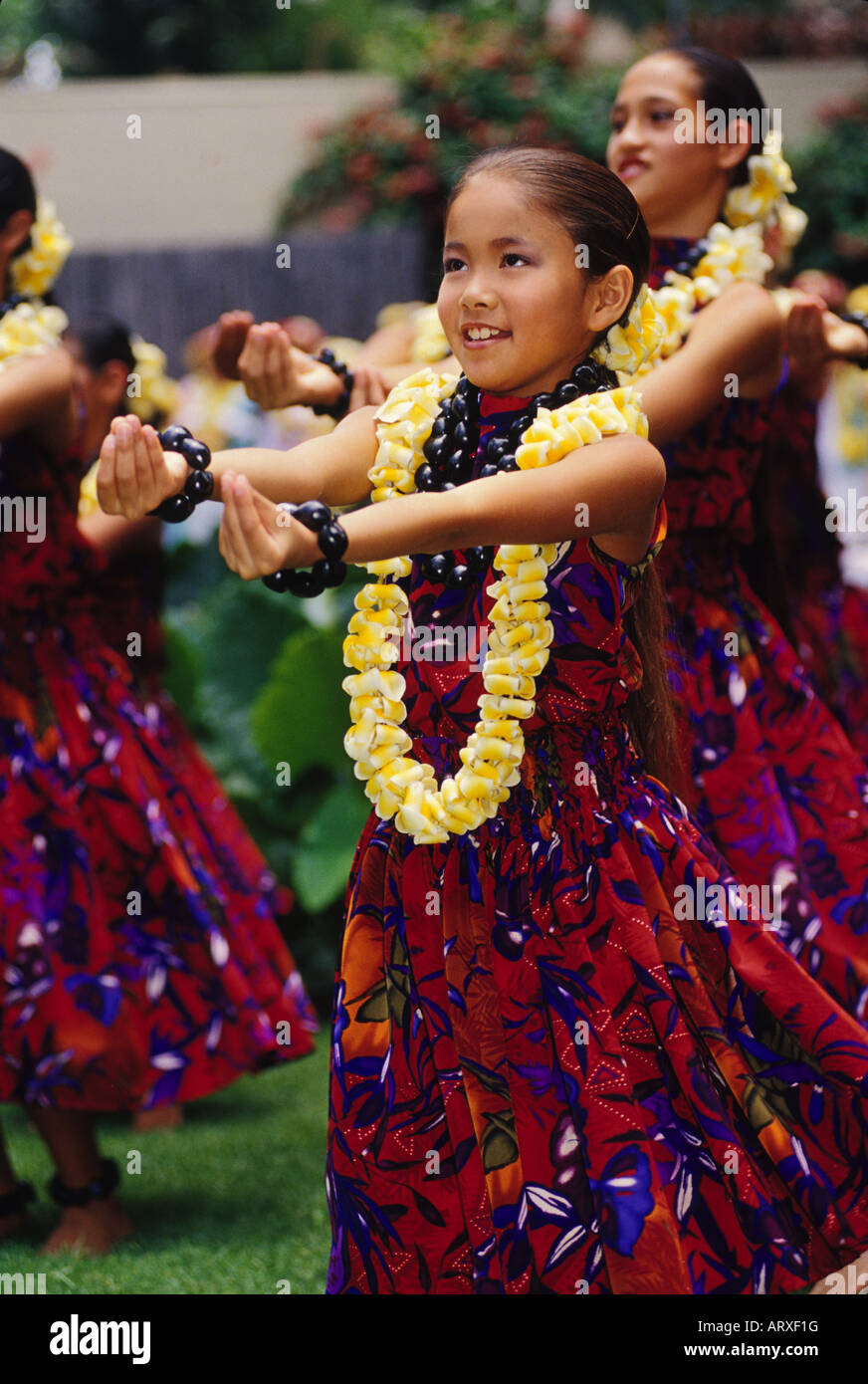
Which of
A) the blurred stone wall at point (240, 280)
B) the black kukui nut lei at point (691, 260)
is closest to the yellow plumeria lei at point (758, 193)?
the black kukui nut lei at point (691, 260)

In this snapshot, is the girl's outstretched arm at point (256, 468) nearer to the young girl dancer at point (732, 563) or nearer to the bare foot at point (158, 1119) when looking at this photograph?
the young girl dancer at point (732, 563)

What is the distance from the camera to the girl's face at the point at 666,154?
3211 mm

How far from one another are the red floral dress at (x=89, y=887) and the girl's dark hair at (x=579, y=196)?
1394 millimetres

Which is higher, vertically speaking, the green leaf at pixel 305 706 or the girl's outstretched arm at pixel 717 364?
the girl's outstretched arm at pixel 717 364

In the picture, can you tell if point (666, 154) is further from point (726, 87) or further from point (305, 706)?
point (305, 706)

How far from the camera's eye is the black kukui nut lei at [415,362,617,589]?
2.30 metres

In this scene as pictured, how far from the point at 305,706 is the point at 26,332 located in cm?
207

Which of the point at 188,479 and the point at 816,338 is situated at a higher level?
the point at 816,338

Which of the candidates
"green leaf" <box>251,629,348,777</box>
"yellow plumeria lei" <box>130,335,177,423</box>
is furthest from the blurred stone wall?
"yellow plumeria lei" <box>130,335,177,423</box>

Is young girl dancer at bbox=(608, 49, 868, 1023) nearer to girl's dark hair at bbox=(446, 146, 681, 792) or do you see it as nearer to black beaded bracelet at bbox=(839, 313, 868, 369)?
black beaded bracelet at bbox=(839, 313, 868, 369)

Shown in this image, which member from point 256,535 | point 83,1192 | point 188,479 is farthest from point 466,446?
point 83,1192

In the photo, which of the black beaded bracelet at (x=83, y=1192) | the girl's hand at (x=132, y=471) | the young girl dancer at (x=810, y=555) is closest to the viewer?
the girl's hand at (x=132, y=471)

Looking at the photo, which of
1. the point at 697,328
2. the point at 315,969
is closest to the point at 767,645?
the point at 697,328

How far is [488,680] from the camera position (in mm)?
2246
